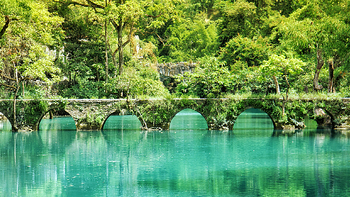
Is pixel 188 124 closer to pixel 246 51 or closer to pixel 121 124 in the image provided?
pixel 121 124

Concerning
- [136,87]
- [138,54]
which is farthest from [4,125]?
[138,54]

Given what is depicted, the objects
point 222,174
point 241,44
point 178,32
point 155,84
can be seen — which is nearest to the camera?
point 222,174

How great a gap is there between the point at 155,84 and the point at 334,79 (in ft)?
46.9

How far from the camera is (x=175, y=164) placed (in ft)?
48.4

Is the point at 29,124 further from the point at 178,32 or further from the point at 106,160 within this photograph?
the point at 178,32

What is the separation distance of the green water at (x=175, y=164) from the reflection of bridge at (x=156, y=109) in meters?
2.13

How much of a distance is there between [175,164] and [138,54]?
90.7ft

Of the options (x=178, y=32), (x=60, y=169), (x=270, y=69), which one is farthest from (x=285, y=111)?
(x=178, y=32)

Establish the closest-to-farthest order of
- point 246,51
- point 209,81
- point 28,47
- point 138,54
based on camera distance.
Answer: point 209,81 < point 28,47 < point 246,51 < point 138,54

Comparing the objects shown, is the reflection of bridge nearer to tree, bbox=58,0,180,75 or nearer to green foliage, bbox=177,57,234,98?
green foliage, bbox=177,57,234,98

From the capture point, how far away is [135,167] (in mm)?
14227

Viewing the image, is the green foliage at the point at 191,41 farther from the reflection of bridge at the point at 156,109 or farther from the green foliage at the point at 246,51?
the reflection of bridge at the point at 156,109

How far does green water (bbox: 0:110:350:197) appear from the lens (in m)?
11.1

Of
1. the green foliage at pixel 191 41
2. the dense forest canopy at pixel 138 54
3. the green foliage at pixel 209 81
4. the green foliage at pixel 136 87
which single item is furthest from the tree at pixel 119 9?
the green foliage at pixel 191 41
